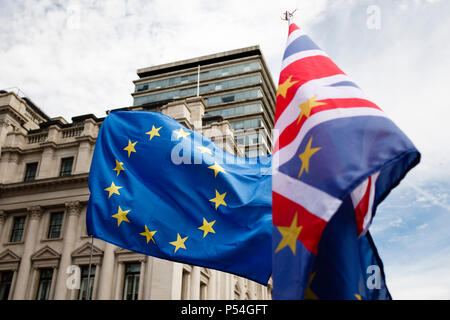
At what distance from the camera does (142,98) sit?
2776 inches

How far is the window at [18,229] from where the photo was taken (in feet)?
101

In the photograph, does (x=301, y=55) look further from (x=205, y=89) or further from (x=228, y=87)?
(x=205, y=89)

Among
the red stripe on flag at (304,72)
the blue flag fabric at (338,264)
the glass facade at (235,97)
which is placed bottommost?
the blue flag fabric at (338,264)

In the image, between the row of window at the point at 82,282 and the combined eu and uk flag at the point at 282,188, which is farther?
the row of window at the point at 82,282

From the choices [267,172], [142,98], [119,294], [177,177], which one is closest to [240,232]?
[267,172]

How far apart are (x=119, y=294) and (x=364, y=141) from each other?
2444 cm

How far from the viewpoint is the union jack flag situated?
4.56 meters

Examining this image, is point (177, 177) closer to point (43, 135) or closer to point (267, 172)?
point (267, 172)

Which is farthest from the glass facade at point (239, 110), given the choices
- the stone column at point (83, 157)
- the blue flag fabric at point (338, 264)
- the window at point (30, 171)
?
the blue flag fabric at point (338, 264)

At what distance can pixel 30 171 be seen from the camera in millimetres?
33125

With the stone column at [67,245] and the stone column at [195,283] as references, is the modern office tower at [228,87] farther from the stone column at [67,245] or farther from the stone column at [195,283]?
the stone column at [67,245]

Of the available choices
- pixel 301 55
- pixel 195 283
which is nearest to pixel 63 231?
pixel 195 283

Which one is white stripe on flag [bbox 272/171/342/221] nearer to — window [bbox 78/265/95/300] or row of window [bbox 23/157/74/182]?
window [bbox 78/265/95/300]

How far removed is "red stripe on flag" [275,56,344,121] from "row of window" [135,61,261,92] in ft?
200
